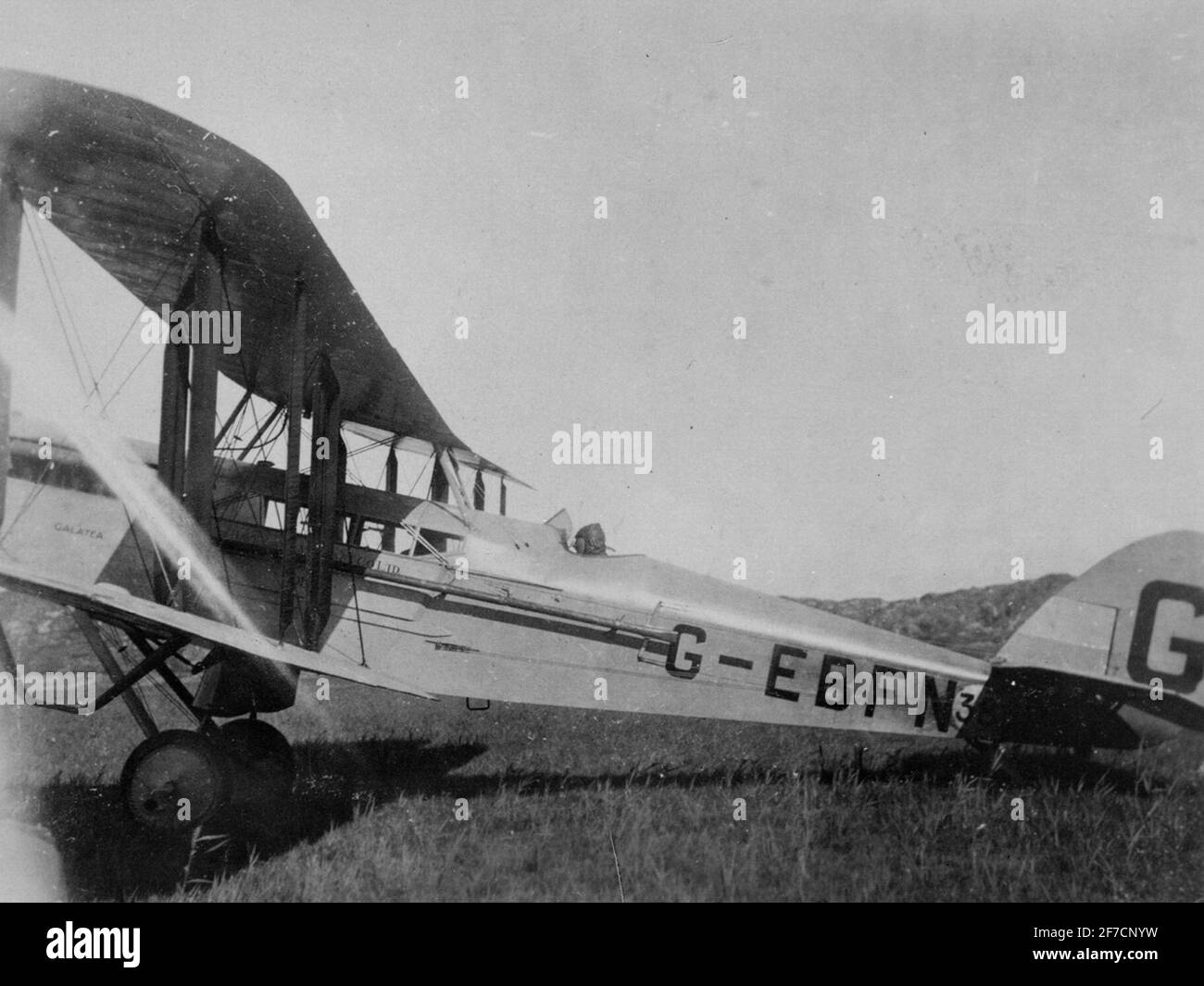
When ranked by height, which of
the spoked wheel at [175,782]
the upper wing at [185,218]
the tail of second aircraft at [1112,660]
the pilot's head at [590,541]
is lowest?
Result: the spoked wheel at [175,782]

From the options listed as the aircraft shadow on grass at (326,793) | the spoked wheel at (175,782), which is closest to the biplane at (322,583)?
the spoked wheel at (175,782)

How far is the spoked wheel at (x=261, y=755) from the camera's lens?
438cm

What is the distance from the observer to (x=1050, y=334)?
4.21m

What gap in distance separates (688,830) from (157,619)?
2.45 meters

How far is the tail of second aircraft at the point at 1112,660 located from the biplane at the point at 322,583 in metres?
0.01

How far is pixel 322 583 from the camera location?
13.8ft

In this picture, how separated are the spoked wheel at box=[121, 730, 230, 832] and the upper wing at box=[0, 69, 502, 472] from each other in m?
2.11

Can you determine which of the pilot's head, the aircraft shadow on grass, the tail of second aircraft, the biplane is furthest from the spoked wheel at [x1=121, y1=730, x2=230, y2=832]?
the tail of second aircraft

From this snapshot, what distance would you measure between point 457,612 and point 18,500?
2419mm

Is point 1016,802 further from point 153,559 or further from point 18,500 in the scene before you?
point 18,500

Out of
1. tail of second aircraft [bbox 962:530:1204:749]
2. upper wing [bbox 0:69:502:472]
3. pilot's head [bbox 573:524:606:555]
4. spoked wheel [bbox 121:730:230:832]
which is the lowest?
spoked wheel [bbox 121:730:230:832]

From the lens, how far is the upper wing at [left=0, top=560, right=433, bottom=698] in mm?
3139

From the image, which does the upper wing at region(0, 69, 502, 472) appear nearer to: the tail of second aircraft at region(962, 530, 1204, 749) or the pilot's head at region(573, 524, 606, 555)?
the pilot's head at region(573, 524, 606, 555)

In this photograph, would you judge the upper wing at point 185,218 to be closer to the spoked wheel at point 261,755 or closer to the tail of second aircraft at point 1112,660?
the spoked wheel at point 261,755
